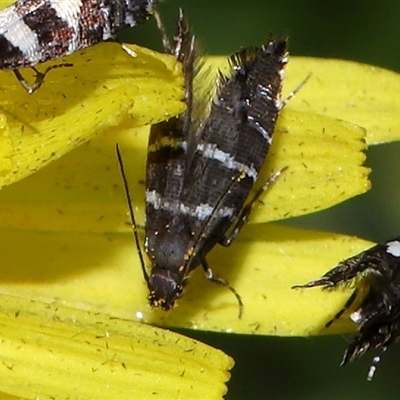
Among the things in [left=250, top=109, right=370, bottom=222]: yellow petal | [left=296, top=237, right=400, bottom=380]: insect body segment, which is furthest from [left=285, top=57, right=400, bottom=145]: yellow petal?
[left=296, top=237, right=400, bottom=380]: insect body segment

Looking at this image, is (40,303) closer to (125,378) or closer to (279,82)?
(125,378)

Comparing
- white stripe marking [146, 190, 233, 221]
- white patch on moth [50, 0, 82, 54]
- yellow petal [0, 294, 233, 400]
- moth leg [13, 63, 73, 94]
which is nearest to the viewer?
yellow petal [0, 294, 233, 400]

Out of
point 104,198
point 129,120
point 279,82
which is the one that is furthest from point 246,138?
point 129,120

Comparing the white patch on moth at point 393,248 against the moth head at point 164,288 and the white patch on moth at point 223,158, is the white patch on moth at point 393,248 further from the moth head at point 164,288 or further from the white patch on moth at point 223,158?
the moth head at point 164,288

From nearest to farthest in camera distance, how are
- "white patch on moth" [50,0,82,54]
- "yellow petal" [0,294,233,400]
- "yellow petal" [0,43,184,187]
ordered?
"yellow petal" [0,43,184,187] < "yellow petal" [0,294,233,400] < "white patch on moth" [50,0,82,54]

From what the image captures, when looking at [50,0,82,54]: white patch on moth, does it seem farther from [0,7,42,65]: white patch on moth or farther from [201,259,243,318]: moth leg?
[201,259,243,318]: moth leg

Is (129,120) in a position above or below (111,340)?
above

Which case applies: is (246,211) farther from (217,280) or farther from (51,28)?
(51,28)
